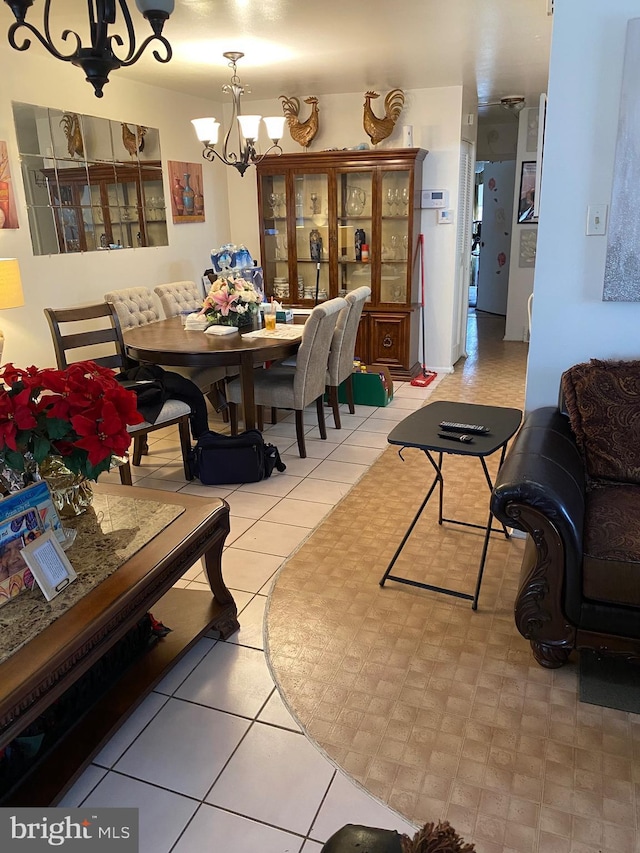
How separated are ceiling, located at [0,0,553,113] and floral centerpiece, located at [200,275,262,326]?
4.62ft

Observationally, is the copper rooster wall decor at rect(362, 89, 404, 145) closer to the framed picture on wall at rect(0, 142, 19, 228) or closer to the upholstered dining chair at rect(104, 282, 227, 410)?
the upholstered dining chair at rect(104, 282, 227, 410)

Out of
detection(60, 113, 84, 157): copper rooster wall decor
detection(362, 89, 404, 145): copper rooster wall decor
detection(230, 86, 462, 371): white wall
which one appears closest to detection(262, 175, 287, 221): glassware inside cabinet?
detection(230, 86, 462, 371): white wall

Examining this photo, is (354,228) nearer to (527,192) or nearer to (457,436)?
(527,192)

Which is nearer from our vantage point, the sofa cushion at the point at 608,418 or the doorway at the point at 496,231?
the sofa cushion at the point at 608,418

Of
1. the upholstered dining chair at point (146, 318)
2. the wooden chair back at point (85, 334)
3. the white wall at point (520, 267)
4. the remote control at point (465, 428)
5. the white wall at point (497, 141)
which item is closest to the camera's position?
the remote control at point (465, 428)

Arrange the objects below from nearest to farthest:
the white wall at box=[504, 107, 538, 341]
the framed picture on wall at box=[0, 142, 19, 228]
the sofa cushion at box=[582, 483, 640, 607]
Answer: the sofa cushion at box=[582, 483, 640, 607]
the framed picture on wall at box=[0, 142, 19, 228]
the white wall at box=[504, 107, 538, 341]

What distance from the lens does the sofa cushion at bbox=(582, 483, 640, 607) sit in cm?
191

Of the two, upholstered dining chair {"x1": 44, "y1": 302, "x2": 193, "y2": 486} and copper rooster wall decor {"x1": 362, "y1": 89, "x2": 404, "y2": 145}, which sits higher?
copper rooster wall decor {"x1": 362, "y1": 89, "x2": 404, "y2": 145}

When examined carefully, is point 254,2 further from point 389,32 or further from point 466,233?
point 466,233

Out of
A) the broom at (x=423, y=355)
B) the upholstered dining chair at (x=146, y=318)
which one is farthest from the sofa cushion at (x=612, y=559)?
the broom at (x=423, y=355)

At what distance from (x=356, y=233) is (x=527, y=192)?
2562 millimetres

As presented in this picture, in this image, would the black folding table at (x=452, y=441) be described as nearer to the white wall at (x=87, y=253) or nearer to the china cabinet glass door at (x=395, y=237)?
the white wall at (x=87, y=253)

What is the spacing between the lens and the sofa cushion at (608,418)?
7.82 ft

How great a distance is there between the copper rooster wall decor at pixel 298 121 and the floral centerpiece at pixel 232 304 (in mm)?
2202
